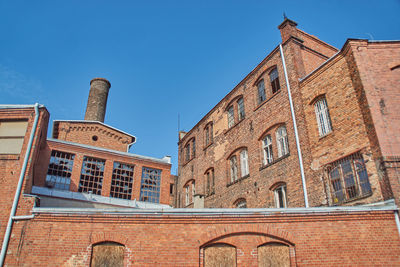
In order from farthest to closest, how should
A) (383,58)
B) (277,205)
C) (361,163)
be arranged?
1. (277,205)
2. (383,58)
3. (361,163)

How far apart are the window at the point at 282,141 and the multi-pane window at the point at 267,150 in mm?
641

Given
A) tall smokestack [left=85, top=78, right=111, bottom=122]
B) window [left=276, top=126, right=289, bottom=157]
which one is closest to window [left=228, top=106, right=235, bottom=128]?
window [left=276, top=126, right=289, bottom=157]

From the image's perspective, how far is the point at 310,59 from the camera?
16.0 m

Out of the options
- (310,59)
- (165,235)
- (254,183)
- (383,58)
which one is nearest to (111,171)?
(254,183)

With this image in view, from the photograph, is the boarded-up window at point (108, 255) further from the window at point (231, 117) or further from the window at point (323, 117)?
the window at point (231, 117)

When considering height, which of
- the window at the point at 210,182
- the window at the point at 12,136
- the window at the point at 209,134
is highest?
the window at the point at 209,134

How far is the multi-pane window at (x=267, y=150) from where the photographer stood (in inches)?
625

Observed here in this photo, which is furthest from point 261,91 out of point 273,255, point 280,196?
point 273,255

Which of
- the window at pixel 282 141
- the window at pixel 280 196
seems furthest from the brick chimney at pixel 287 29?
the window at pixel 280 196

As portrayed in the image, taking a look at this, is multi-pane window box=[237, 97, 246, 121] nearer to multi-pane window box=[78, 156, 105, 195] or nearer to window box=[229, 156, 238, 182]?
window box=[229, 156, 238, 182]

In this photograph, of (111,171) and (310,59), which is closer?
(310,59)

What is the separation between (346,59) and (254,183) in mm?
7187

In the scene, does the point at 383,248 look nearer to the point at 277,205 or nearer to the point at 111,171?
the point at 277,205

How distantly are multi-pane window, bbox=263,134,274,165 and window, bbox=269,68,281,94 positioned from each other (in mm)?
2451
